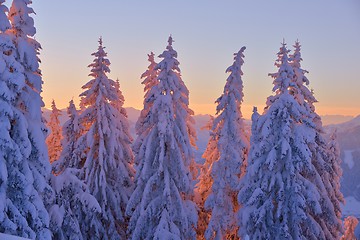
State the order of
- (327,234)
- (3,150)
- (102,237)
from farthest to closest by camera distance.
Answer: (102,237) < (327,234) < (3,150)

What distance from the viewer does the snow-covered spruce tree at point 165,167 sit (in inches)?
915

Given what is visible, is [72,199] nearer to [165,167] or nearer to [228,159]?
[165,167]

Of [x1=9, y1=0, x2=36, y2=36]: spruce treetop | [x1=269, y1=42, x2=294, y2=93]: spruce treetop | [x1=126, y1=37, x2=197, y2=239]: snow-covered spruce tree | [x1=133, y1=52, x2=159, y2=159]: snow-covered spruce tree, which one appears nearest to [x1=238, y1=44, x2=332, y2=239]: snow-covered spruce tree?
[x1=269, y1=42, x2=294, y2=93]: spruce treetop

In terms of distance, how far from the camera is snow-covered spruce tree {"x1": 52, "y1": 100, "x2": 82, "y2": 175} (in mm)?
25688

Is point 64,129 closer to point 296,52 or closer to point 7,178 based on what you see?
point 7,178

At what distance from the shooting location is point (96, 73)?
2573 cm

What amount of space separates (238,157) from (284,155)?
13.7ft

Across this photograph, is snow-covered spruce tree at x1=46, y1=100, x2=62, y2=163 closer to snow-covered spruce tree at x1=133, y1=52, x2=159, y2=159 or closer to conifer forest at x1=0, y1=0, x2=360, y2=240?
conifer forest at x1=0, y1=0, x2=360, y2=240

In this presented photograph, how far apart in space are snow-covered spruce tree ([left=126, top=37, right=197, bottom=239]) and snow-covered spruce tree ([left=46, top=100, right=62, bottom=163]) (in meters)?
16.2

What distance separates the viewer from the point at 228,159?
25016mm

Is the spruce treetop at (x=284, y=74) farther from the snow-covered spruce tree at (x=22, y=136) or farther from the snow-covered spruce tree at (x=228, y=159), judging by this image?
the snow-covered spruce tree at (x=22, y=136)

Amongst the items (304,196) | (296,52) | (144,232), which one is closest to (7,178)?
(144,232)

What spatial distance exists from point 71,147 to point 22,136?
10.2 m

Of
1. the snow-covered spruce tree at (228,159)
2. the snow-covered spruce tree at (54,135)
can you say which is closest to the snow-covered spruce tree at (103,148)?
the snow-covered spruce tree at (228,159)
